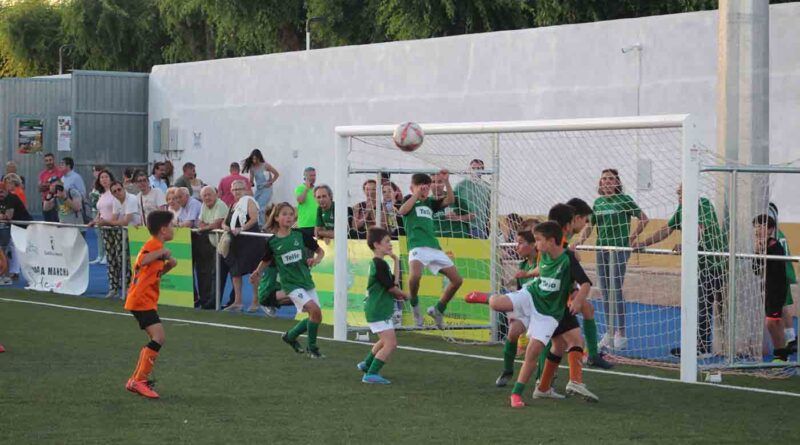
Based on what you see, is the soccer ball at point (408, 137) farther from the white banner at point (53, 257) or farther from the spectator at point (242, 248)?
the white banner at point (53, 257)

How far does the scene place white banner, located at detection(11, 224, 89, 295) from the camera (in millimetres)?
20594

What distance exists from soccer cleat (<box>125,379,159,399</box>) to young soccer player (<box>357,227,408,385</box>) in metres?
1.98

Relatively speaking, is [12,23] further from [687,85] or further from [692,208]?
[692,208]

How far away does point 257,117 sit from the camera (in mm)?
28938

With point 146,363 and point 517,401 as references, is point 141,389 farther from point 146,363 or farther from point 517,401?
point 517,401

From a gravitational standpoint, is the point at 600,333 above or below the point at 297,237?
below

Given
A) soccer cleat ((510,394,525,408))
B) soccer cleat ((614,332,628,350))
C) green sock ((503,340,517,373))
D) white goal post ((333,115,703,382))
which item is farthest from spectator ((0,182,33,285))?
soccer cleat ((510,394,525,408))

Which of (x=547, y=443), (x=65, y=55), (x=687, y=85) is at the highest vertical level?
(x=65, y=55)

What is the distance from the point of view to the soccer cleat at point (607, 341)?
1438 centimetres

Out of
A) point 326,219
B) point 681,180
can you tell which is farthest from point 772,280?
point 326,219

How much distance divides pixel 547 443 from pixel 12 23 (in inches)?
2107

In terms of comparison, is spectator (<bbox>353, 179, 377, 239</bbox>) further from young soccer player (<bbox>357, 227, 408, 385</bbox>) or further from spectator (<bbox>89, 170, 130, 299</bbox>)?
spectator (<bbox>89, 170, 130, 299</bbox>)

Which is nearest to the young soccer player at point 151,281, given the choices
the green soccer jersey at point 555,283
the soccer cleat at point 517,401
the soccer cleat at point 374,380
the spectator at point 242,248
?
the soccer cleat at point 374,380

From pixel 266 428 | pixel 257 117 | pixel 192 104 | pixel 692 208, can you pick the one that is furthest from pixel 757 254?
pixel 192 104
